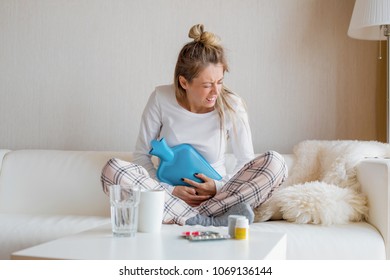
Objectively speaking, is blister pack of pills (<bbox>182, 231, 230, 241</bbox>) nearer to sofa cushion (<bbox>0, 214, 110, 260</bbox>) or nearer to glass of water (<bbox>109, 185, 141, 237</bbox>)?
glass of water (<bbox>109, 185, 141, 237</bbox>)

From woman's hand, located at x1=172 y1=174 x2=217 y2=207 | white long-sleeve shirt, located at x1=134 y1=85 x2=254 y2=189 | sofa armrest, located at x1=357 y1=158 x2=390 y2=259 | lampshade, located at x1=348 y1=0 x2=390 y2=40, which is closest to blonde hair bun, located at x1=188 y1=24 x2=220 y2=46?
white long-sleeve shirt, located at x1=134 y1=85 x2=254 y2=189

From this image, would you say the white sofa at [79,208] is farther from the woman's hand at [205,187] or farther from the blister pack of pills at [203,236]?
the blister pack of pills at [203,236]

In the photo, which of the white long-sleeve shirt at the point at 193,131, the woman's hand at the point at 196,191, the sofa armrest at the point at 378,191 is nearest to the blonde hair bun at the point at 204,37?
the white long-sleeve shirt at the point at 193,131

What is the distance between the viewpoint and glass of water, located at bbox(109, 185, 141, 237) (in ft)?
4.90

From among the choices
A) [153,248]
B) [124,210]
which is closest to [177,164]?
[124,210]

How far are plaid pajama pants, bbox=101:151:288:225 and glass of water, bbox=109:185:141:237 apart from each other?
0.65 metres

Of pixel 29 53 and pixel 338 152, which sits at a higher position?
pixel 29 53

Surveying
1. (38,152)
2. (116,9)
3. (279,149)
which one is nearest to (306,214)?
(279,149)

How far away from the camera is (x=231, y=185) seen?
227 centimetres

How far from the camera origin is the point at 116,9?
10.1 ft

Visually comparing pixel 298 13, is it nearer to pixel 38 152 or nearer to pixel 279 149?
pixel 279 149
